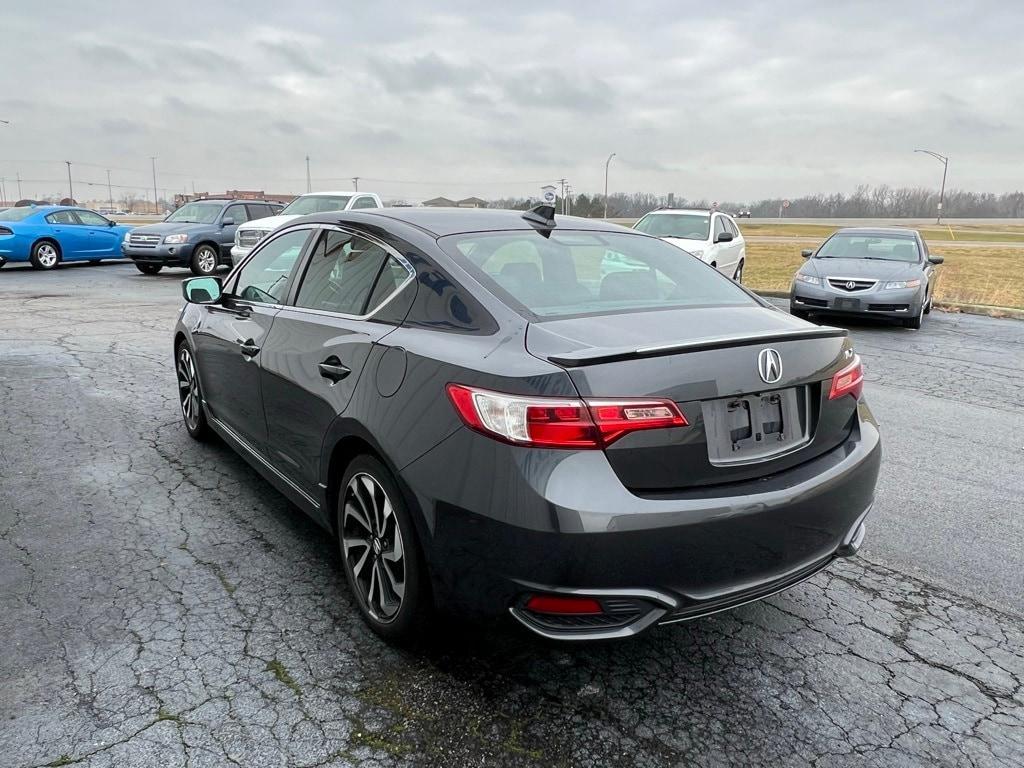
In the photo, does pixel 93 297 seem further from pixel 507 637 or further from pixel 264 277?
pixel 507 637

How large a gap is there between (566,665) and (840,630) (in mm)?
1120

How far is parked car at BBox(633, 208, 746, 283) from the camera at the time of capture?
14.9 metres

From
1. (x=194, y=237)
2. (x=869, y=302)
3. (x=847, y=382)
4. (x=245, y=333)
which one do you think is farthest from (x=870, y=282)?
(x=194, y=237)

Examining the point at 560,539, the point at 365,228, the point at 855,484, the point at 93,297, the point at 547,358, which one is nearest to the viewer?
the point at 560,539

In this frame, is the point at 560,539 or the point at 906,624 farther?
the point at 906,624

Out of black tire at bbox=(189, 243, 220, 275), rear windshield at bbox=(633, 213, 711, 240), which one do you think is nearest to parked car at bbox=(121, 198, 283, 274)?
black tire at bbox=(189, 243, 220, 275)

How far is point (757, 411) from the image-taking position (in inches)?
98.6

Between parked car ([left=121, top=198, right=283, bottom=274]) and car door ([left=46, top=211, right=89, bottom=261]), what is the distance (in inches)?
83.0

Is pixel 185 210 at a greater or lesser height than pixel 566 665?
greater

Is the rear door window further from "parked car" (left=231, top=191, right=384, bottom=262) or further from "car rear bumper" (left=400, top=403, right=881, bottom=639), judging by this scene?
"parked car" (left=231, top=191, right=384, bottom=262)

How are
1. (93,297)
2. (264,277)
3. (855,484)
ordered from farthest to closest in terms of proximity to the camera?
(93,297) → (264,277) → (855,484)

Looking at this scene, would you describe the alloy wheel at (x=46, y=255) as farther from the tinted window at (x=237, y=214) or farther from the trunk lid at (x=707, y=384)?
the trunk lid at (x=707, y=384)

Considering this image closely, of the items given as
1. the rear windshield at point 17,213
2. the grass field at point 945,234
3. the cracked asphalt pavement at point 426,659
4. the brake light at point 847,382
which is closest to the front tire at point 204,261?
the rear windshield at point 17,213

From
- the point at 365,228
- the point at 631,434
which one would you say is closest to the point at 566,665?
the point at 631,434
